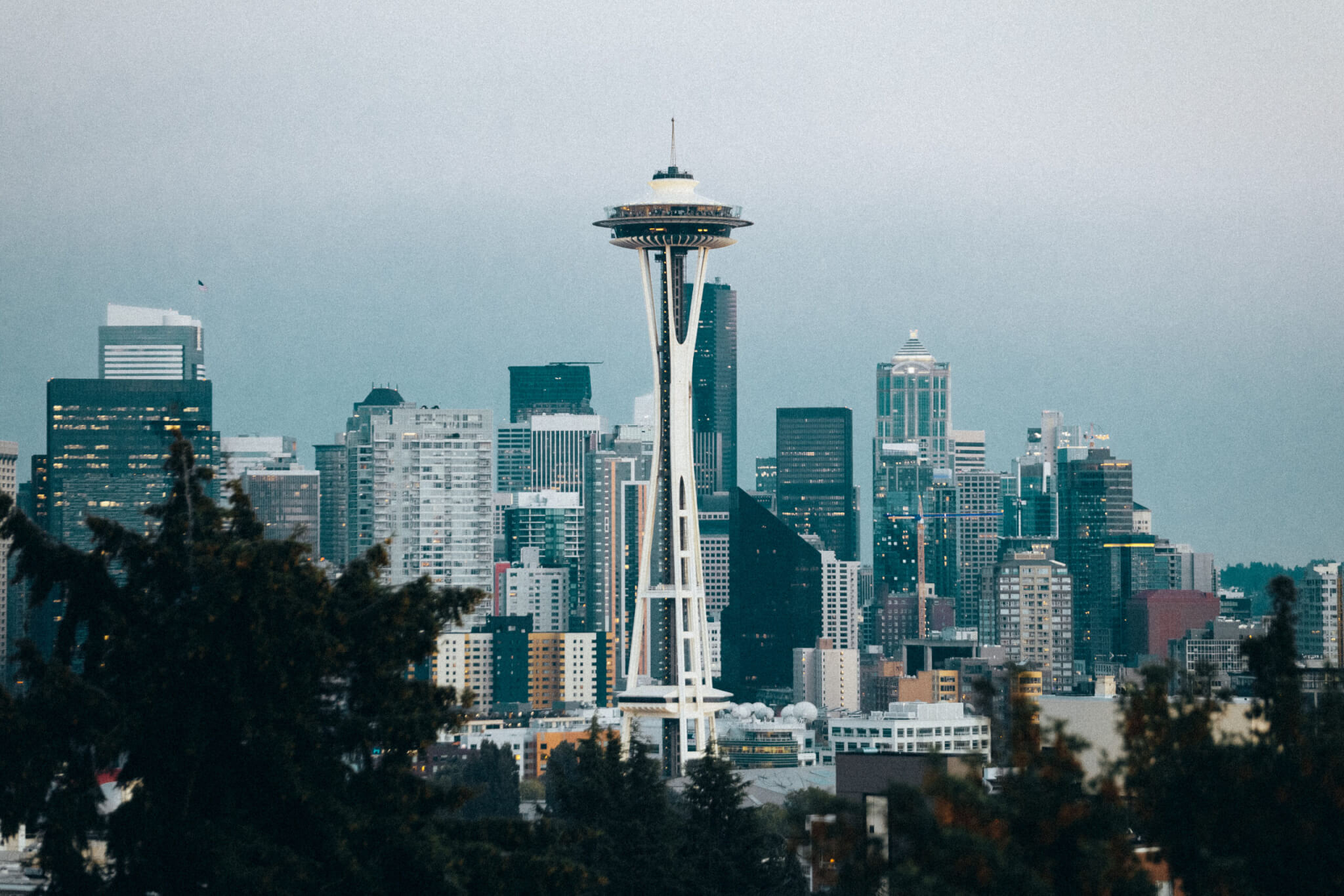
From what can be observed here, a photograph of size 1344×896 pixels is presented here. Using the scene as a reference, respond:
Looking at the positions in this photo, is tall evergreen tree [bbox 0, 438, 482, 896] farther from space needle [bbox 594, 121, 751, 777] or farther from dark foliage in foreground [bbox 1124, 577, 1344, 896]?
space needle [bbox 594, 121, 751, 777]

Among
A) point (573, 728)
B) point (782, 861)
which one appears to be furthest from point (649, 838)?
point (573, 728)

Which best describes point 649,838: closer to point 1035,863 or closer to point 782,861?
point 782,861

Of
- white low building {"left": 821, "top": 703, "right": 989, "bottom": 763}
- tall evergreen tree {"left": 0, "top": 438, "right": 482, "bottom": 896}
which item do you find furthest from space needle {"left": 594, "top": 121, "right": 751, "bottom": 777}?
tall evergreen tree {"left": 0, "top": 438, "right": 482, "bottom": 896}

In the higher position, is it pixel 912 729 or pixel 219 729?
pixel 219 729

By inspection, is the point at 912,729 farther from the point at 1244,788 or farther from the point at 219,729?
the point at 1244,788

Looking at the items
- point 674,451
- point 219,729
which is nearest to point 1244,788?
point 219,729

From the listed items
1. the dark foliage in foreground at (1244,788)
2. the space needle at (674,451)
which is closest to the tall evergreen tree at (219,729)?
the dark foliage in foreground at (1244,788)

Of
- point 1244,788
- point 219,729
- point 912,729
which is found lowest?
point 912,729
